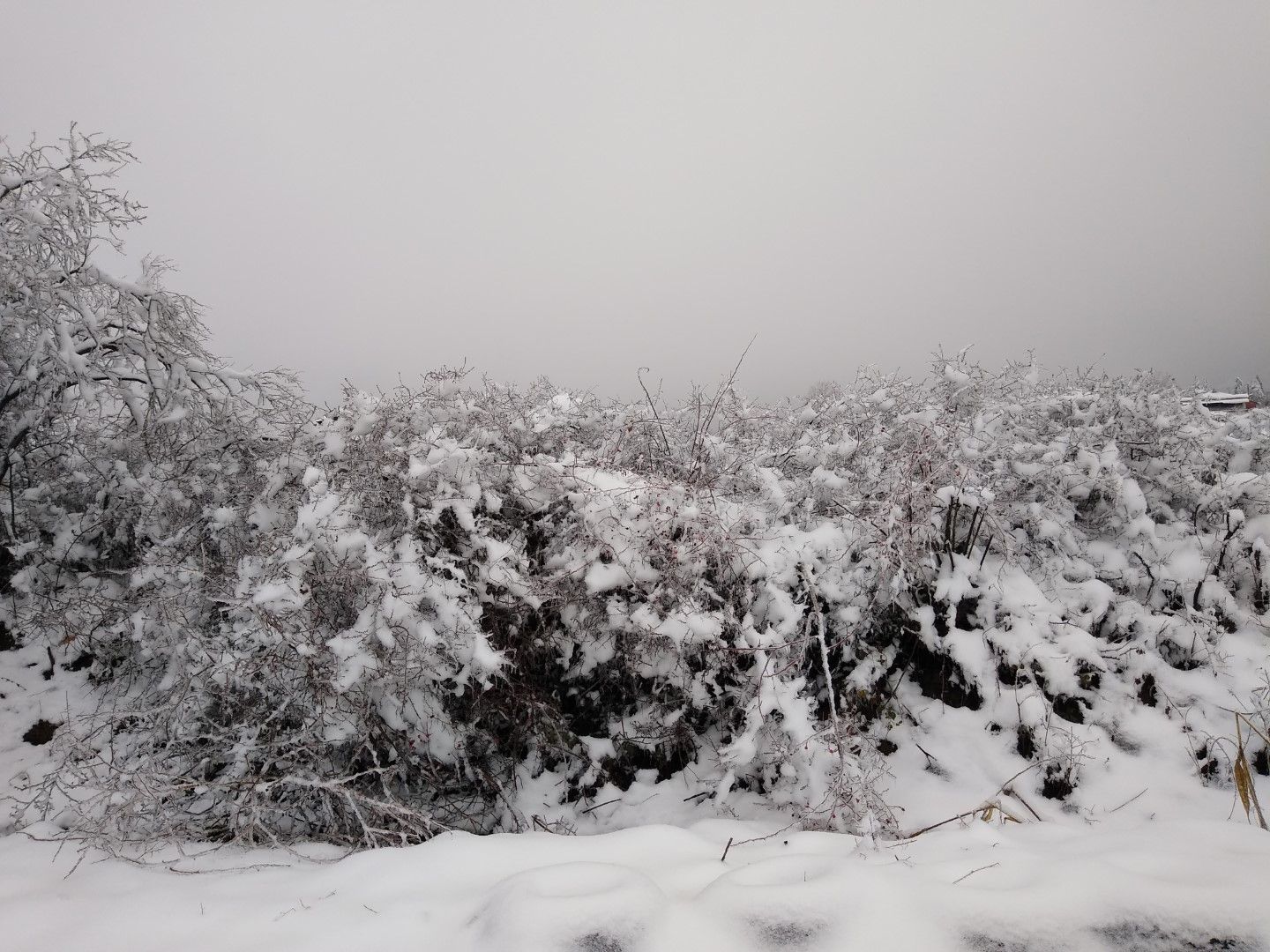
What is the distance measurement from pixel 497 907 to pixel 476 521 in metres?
2.23

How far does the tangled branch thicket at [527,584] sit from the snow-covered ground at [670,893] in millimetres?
405

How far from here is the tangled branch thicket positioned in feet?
10.6

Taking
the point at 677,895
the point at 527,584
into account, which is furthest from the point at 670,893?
the point at 527,584

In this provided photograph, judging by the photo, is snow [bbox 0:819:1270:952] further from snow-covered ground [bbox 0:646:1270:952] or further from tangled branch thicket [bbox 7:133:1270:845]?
tangled branch thicket [bbox 7:133:1270:845]

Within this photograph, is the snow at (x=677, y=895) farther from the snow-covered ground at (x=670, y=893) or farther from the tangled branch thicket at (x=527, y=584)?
the tangled branch thicket at (x=527, y=584)

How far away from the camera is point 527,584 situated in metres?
3.54

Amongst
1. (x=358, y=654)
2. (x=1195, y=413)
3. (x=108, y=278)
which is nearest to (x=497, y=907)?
(x=358, y=654)

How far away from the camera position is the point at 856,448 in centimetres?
514

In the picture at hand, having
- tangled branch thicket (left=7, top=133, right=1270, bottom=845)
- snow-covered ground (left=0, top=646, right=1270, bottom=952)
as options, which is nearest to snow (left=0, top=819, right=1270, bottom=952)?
snow-covered ground (left=0, top=646, right=1270, bottom=952)

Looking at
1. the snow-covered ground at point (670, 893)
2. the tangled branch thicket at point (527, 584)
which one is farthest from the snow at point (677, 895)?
the tangled branch thicket at point (527, 584)

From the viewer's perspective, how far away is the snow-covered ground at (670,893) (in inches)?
64.9

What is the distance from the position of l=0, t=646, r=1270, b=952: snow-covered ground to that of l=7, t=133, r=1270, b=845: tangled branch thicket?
0.40 meters

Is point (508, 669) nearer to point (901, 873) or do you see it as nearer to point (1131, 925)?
point (901, 873)

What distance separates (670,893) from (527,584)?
188 centimetres
